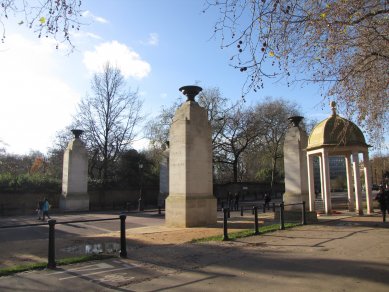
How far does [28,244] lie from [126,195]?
1025 inches

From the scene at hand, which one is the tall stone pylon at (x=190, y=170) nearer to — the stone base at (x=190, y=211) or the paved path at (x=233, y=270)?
the stone base at (x=190, y=211)

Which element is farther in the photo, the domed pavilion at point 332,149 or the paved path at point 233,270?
the domed pavilion at point 332,149

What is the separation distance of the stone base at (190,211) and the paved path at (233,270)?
5154mm

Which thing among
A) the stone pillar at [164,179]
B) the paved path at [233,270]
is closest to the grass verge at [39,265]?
the paved path at [233,270]

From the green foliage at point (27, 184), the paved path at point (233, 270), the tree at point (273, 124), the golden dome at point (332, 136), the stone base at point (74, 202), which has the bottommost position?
the paved path at point (233, 270)

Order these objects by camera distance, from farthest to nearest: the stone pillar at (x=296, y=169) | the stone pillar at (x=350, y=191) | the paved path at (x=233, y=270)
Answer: the stone pillar at (x=350, y=191) < the stone pillar at (x=296, y=169) < the paved path at (x=233, y=270)

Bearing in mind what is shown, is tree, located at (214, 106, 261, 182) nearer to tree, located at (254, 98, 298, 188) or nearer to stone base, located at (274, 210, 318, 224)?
tree, located at (254, 98, 298, 188)

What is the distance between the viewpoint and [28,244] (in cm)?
1157

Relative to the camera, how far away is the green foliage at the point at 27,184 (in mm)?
29656

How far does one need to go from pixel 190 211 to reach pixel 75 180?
1781 cm

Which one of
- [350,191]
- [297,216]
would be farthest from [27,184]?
[350,191]

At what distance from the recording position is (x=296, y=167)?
1991 centimetres

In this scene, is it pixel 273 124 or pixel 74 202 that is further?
pixel 273 124

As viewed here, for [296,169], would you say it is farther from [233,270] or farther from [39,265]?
[39,265]
